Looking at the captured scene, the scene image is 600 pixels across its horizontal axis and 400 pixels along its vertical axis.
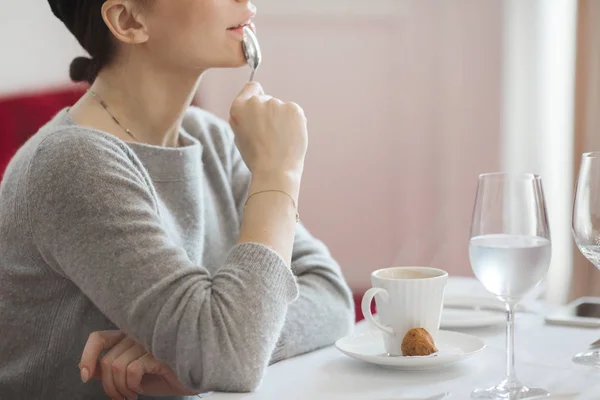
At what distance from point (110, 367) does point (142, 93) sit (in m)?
0.44

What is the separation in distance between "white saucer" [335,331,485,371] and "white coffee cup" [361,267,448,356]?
0.03 m

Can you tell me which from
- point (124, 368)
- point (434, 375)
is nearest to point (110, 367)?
point (124, 368)

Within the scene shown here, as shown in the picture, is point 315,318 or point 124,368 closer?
point 124,368

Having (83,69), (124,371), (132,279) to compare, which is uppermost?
(83,69)

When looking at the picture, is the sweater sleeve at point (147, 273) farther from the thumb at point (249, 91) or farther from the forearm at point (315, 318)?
the thumb at point (249, 91)

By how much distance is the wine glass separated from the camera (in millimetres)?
912

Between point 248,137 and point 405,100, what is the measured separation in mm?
2222

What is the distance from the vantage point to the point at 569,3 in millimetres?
2873

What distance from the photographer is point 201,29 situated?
3.83 feet

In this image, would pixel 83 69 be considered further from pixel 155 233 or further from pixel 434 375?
pixel 434 375

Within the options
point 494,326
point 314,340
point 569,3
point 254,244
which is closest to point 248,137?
point 254,244

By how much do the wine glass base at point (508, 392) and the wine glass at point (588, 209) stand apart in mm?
130

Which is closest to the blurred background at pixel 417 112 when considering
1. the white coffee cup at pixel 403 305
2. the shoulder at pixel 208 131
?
the shoulder at pixel 208 131

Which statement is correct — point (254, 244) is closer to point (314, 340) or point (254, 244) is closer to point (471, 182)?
point (314, 340)
